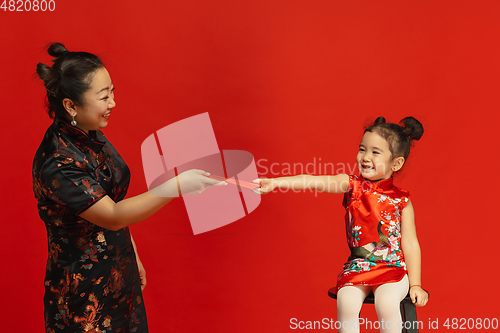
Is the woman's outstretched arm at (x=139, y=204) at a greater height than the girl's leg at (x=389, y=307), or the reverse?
the woman's outstretched arm at (x=139, y=204)

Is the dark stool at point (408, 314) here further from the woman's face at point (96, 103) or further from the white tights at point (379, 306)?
the woman's face at point (96, 103)

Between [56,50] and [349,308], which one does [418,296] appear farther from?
[56,50]

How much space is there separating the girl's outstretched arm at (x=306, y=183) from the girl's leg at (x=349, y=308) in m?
0.29

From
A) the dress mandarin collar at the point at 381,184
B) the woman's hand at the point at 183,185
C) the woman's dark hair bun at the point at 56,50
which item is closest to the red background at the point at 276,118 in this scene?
the dress mandarin collar at the point at 381,184

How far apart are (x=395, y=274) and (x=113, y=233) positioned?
776 millimetres

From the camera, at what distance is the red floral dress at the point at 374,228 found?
134cm

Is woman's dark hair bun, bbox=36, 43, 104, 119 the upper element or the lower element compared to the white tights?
upper

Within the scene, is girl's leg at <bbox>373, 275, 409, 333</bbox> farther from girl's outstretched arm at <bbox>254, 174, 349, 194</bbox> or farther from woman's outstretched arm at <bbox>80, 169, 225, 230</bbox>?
woman's outstretched arm at <bbox>80, 169, 225, 230</bbox>

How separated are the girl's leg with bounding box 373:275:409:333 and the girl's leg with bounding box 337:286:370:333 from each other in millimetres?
56

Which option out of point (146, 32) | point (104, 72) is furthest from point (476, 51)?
point (104, 72)

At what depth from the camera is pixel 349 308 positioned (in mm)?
1239

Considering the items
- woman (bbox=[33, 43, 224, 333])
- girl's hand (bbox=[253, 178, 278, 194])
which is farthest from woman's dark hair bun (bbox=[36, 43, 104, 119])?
girl's hand (bbox=[253, 178, 278, 194])

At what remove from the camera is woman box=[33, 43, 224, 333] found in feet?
3.28

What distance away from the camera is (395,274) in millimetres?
1318
